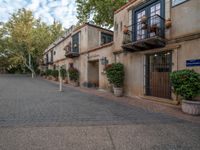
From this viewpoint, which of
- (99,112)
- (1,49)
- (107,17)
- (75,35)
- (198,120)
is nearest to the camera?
(198,120)

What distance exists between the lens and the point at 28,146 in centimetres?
389

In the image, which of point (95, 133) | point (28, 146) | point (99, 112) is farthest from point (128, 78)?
point (28, 146)

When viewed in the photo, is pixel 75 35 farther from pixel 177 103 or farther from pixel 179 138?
pixel 179 138

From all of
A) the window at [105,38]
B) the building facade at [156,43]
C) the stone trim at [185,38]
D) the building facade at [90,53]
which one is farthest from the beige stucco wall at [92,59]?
the stone trim at [185,38]

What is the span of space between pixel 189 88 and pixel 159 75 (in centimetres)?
271

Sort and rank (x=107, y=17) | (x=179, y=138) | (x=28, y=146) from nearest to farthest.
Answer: (x=28, y=146) < (x=179, y=138) < (x=107, y=17)

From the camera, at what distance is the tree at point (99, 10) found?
2172 cm

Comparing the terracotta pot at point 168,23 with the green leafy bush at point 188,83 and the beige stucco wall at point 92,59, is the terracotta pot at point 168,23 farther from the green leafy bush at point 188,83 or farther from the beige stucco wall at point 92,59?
the beige stucco wall at point 92,59

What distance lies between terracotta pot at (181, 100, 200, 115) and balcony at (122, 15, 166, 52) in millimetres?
2993

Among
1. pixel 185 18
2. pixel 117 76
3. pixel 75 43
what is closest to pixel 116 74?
pixel 117 76

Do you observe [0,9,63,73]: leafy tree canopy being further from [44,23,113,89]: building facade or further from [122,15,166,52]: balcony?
[122,15,166,52]: balcony

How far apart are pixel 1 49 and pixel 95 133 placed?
3847 centimetres

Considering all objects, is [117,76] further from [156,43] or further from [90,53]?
[90,53]

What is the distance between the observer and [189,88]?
6.67 meters
